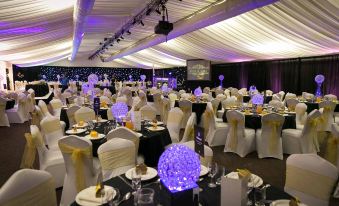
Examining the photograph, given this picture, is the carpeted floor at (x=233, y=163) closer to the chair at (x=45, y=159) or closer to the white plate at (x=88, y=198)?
the chair at (x=45, y=159)

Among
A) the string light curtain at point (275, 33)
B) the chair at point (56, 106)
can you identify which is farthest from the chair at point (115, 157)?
the string light curtain at point (275, 33)

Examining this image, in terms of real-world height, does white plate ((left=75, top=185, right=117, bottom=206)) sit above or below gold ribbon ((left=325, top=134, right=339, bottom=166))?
above

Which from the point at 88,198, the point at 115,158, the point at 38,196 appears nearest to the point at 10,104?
the point at 115,158

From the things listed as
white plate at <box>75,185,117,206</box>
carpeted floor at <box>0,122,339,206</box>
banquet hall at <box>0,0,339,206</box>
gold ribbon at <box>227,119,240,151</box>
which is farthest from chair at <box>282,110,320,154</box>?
white plate at <box>75,185,117,206</box>

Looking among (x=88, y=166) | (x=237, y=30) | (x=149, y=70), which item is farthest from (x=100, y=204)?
(x=149, y=70)

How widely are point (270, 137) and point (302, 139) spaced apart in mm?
664

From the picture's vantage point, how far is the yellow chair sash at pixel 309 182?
2.21 meters

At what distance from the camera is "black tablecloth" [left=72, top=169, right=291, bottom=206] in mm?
1919

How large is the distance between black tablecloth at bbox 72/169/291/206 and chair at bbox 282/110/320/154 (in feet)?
12.0

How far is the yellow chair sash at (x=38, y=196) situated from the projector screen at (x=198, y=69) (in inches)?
615

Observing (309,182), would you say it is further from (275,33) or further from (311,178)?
(275,33)

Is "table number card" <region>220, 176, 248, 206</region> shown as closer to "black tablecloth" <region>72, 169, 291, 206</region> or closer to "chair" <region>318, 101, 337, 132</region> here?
"black tablecloth" <region>72, 169, 291, 206</region>

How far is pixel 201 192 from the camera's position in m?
2.05

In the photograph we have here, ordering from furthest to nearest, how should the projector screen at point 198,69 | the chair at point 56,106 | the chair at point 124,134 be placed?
the projector screen at point 198,69 → the chair at point 56,106 → the chair at point 124,134
